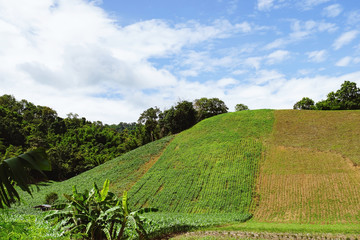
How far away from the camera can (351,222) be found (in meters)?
19.2

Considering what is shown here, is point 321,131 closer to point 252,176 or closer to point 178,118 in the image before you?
point 252,176

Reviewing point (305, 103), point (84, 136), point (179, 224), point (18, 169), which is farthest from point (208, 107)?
point (18, 169)

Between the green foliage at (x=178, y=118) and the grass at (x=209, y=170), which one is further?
the green foliage at (x=178, y=118)

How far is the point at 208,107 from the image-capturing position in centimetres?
6075

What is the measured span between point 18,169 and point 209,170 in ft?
96.6

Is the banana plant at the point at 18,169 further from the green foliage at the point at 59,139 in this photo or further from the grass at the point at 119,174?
the green foliage at the point at 59,139

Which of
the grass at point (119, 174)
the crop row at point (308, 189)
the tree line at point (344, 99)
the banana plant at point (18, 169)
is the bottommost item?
the crop row at point (308, 189)

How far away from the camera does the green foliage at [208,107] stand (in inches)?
2373

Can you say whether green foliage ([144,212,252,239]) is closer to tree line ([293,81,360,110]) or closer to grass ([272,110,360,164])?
grass ([272,110,360,164])

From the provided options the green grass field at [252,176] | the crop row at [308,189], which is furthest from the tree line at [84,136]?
the crop row at [308,189]

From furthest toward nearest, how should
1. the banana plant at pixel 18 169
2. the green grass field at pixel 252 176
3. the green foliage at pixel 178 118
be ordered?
1. the green foliage at pixel 178 118
2. the green grass field at pixel 252 176
3. the banana plant at pixel 18 169

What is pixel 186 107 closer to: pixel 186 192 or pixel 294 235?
pixel 186 192

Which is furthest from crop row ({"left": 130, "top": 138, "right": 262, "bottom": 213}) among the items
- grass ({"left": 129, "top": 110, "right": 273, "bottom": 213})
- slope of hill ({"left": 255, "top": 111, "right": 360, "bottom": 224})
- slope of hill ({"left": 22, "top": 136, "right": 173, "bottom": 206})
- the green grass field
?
slope of hill ({"left": 22, "top": 136, "right": 173, "bottom": 206})

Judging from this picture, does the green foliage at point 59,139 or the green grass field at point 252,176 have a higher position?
the green foliage at point 59,139
